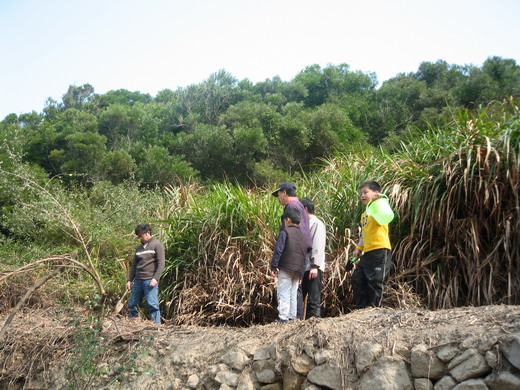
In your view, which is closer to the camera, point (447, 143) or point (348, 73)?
point (447, 143)

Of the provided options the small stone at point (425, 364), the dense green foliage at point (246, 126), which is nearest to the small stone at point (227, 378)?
the small stone at point (425, 364)

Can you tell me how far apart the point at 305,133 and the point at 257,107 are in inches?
124

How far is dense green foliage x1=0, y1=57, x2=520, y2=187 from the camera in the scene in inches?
679

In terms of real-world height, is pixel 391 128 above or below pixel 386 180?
above

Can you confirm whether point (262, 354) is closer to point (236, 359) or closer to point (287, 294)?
point (236, 359)

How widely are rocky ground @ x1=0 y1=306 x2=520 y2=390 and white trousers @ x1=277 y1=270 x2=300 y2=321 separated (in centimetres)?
38

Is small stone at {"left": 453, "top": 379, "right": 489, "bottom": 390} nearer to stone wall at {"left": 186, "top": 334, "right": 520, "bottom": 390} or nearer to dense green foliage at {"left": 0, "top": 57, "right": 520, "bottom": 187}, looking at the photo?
stone wall at {"left": 186, "top": 334, "right": 520, "bottom": 390}

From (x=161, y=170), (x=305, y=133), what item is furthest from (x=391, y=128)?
(x=161, y=170)

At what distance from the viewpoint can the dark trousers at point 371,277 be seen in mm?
5242

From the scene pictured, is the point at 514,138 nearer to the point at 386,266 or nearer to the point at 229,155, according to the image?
the point at 386,266

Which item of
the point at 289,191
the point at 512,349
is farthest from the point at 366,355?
the point at 289,191

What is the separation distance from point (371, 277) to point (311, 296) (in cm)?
73

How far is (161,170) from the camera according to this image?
54.8 ft

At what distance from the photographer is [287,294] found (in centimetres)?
537
